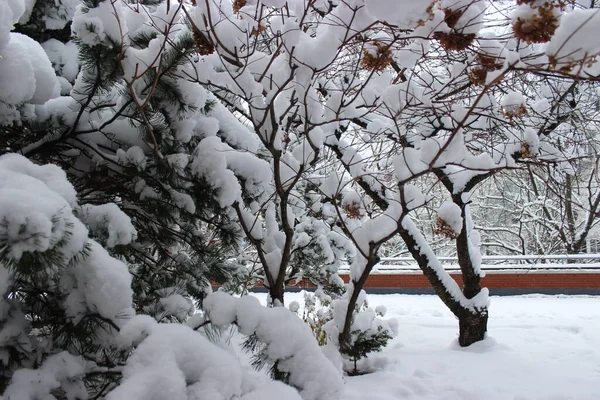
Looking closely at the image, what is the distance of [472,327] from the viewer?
4570mm

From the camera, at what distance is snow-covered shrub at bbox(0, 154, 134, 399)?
103cm

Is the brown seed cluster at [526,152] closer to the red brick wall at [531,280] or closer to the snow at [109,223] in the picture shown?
the snow at [109,223]

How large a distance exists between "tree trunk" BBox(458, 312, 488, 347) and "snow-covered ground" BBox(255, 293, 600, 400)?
10 centimetres

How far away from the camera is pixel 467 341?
4637mm

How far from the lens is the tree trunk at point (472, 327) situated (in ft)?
15.0

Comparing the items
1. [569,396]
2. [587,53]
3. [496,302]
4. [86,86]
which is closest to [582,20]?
[587,53]

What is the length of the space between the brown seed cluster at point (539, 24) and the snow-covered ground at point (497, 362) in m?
2.72

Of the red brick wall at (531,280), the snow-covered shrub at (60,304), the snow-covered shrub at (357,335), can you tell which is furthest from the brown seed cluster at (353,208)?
the red brick wall at (531,280)

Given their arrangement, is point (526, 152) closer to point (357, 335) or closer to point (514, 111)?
point (514, 111)

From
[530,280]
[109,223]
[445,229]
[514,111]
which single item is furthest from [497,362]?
[530,280]

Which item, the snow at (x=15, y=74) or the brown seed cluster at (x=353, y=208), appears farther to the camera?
the brown seed cluster at (x=353, y=208)

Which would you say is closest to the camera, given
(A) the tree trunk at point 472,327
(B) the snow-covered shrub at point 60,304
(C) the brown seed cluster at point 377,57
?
(B) the snow-covered shrub at point 60,304

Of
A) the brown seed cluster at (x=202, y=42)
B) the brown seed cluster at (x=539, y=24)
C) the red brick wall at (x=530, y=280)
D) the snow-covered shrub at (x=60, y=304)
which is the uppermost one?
the brown seed cluster at (x=202, y=42)

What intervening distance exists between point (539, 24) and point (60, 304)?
73.9 inches
